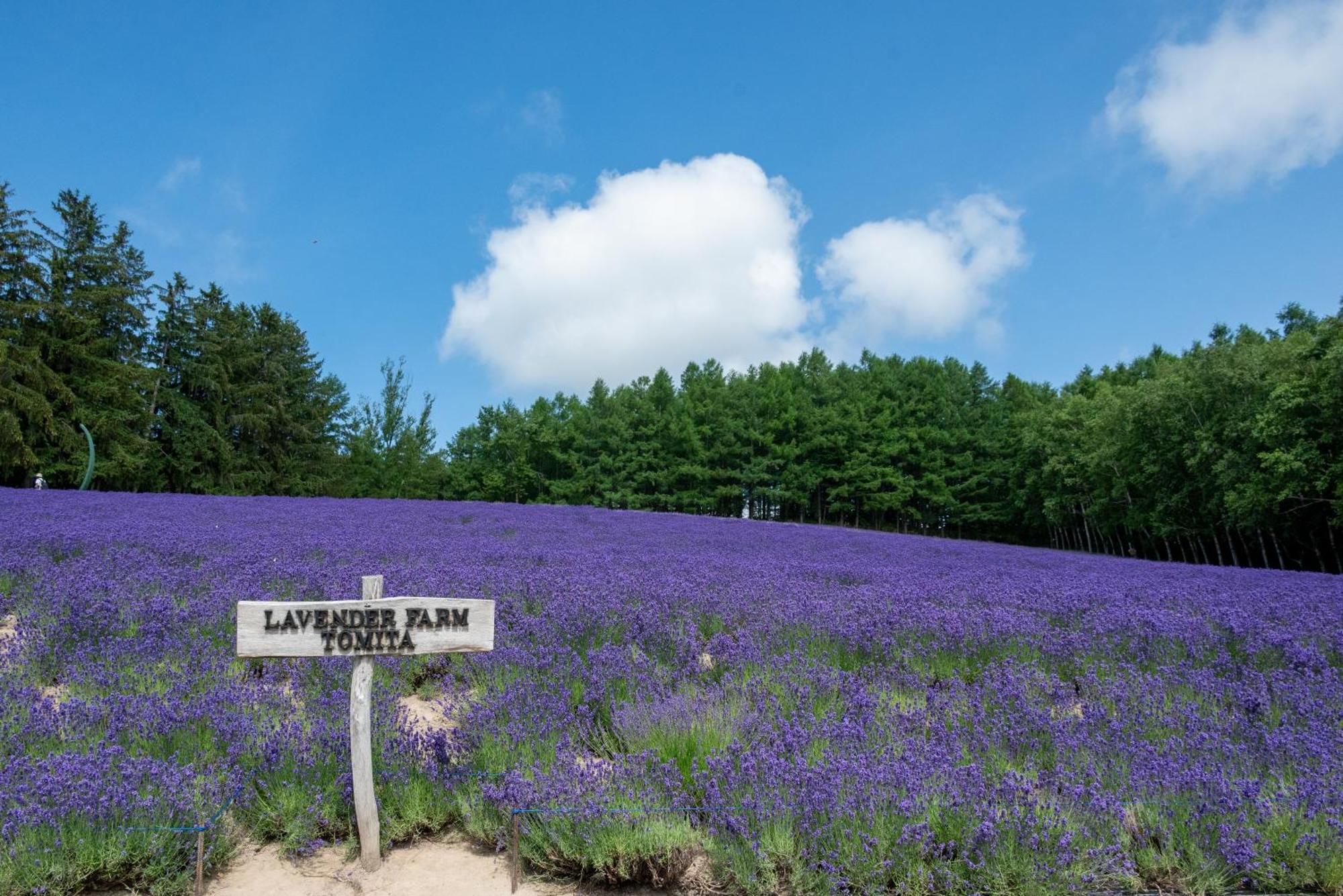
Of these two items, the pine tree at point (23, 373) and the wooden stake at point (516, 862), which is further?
the pine tree at point (23, 373)

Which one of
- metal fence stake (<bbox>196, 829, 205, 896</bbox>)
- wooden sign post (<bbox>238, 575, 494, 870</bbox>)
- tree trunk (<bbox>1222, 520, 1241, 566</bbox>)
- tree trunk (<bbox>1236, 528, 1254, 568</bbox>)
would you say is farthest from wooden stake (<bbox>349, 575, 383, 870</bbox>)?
tree trunk (<bbox>1236, 528, 1254, 568</bbox>)

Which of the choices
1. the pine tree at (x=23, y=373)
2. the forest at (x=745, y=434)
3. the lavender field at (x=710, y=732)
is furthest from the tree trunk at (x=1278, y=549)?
the pine tree at (x=23, y=373)

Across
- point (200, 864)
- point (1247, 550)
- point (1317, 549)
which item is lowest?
point (200, 864)

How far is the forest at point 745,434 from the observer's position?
83.9 feet

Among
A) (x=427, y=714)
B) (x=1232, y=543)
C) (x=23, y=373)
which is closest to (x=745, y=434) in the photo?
(x=1232, y=543)

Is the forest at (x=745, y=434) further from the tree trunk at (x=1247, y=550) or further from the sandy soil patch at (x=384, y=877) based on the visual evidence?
the sandy soil patch at (x=384, y=877)

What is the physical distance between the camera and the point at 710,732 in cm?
330

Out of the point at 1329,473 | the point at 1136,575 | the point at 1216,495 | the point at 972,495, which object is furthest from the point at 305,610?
the point at 972,495

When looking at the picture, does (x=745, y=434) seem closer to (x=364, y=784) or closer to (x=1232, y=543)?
(x=1232, y=543)

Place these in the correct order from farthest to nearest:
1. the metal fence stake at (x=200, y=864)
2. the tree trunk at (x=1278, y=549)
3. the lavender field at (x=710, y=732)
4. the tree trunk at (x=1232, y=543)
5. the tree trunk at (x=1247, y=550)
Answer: the tree trunk at (x=1247, y=550) < the tree trunk at (x=1232, y=543) < the tree trunk at (x=1278, y=549) < the lavender field at (x=710, y=732) < the metal fence stake at (x=200, y=864)

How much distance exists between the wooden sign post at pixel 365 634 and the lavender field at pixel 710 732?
37cm

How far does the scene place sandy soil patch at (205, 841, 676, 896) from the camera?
8.50ft

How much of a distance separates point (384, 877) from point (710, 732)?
4.89 feet

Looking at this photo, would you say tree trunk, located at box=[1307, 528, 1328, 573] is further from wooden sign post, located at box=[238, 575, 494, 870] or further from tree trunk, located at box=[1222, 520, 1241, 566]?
wooden sign post, located at box=[238, 575, 494, 870]
